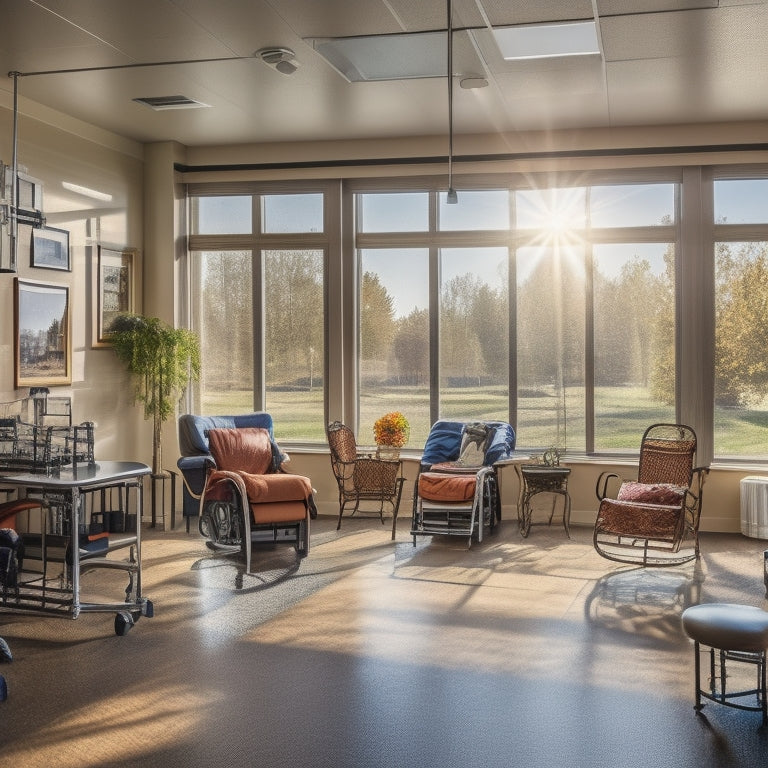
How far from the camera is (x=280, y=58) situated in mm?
6461

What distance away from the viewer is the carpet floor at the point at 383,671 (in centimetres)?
374

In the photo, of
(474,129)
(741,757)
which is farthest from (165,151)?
(741,757)

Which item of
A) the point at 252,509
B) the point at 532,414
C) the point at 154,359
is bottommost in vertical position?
the point at 252,509

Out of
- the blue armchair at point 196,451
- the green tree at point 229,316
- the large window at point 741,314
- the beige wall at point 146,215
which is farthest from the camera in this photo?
the green tree at point 229,316

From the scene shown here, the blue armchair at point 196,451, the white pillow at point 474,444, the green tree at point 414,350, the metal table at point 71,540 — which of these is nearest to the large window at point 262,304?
the green tree at point 414,350

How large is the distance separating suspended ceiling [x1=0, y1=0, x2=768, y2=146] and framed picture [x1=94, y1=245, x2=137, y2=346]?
1165mm

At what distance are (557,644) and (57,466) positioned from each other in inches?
118

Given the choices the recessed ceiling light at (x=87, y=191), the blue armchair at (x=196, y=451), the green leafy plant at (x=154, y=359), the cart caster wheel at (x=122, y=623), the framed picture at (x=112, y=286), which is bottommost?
the cart caster wheel at (x=122, y=623)

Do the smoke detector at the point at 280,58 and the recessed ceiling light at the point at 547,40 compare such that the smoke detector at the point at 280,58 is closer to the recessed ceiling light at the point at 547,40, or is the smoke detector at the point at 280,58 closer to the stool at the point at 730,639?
the recessed ceiling light at the point at 547,40

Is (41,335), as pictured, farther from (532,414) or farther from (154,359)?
(532,414)

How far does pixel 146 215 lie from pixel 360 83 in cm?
323

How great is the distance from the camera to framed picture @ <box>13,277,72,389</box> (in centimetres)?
741

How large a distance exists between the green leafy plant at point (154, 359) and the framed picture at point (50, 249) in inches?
31.9

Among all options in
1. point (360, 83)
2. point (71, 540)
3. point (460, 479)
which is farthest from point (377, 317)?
point (71, 540)
